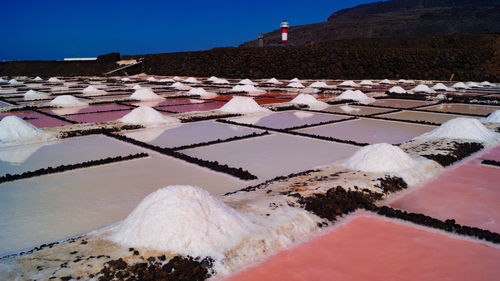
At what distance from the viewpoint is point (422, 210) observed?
1.73 metres

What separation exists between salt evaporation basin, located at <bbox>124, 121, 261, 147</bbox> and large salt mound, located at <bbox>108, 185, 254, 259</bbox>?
5.36ft

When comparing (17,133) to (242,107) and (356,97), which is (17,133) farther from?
(356,97)

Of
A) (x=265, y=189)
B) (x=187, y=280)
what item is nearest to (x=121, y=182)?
(x=265, y=189)

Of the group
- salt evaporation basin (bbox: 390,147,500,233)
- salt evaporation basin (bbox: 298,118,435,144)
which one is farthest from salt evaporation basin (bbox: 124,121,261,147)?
salt evaporation basin (bbox: 390,147,500,233)

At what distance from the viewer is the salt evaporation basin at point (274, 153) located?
7.80 feet

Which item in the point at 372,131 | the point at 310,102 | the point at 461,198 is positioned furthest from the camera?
the point at 310,102

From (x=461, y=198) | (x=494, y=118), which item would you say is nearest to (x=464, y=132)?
(x=494, y=118)

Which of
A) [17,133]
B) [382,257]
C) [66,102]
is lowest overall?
[382,257]

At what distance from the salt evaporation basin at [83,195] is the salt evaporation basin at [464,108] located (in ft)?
13.2

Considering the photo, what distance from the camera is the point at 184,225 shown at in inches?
51.7

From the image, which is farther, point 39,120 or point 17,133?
point 39,120

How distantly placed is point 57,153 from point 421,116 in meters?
3.92

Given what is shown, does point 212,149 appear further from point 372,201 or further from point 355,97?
point 355,97

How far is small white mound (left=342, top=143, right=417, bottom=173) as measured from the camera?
2168 millimetres
